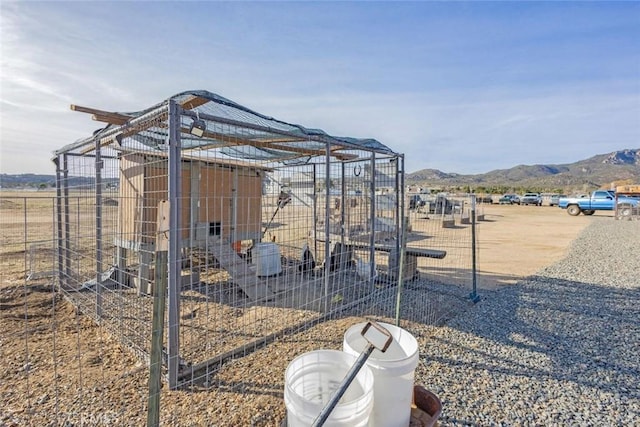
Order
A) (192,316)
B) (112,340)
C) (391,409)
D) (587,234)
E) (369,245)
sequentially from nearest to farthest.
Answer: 1. (391,409)
2. (112,340)
3. (192,316)
4. (369,245)
5. (587,234)

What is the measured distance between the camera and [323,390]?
1979mm

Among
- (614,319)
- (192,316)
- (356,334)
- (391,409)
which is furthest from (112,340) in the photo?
(614,319)

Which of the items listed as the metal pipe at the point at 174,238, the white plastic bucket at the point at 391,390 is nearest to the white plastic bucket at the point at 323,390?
the white plastic bucket at the point at 391,390

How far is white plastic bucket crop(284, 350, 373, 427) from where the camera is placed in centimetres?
161

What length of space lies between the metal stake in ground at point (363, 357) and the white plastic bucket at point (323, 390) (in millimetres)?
112

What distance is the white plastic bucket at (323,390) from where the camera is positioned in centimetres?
161

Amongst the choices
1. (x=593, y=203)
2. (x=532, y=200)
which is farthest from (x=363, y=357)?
(x=532, y=200)

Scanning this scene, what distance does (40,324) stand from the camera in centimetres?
418

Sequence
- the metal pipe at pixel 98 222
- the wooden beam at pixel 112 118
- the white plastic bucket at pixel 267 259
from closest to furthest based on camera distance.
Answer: the wooden beam at pixel 112 118 < the metal pipe at pixel 98 222 < the white plastic bucket at pixel 267 259

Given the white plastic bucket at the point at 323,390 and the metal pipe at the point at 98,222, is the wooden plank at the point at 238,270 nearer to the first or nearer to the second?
the metal pipe at the point at 98,222

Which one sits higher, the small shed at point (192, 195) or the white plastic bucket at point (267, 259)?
the small shed at point (192, 195)

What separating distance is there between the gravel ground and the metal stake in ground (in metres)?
1.34

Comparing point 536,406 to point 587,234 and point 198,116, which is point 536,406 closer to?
point 198,116

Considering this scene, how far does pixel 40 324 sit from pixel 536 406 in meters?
5.65
